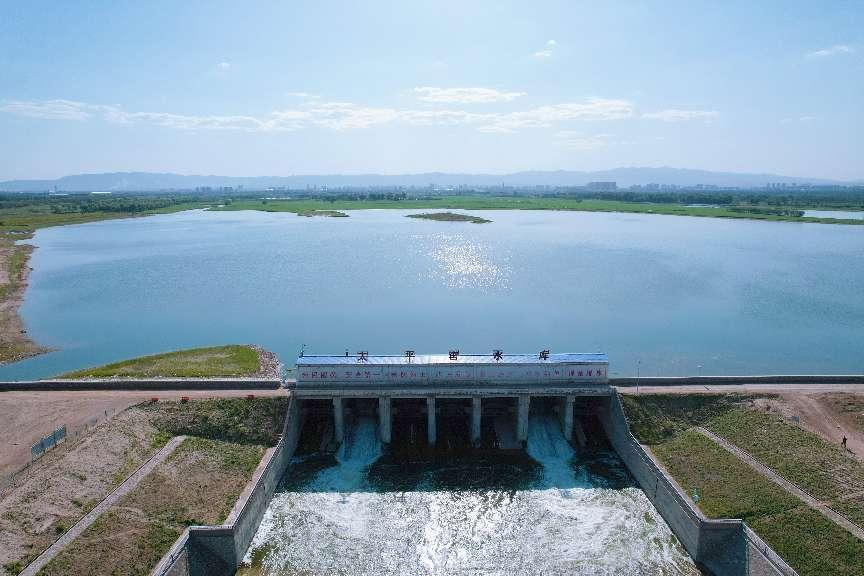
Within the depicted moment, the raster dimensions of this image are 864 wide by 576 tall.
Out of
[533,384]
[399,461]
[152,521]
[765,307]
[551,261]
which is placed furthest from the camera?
[551,261]

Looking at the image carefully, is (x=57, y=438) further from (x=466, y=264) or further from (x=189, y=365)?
(x=466, y=264)

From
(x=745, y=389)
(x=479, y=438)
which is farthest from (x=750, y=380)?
(x=479, y=438)

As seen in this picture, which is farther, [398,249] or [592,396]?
[398,249]

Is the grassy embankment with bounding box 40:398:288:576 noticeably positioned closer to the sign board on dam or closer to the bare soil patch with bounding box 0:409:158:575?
the bare soil patch with bounding box 0:409:158:575

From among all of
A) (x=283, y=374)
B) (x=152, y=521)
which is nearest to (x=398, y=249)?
(x=283, y=374)

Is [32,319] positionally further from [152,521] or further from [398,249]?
[398,249]

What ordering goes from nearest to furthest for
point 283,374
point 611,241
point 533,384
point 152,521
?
point 152,521, point 533,384, point 283,374, point 611,241

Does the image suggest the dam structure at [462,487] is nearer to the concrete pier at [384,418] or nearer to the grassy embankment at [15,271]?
the concrete pier at [384,418]

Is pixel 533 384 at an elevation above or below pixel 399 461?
above
